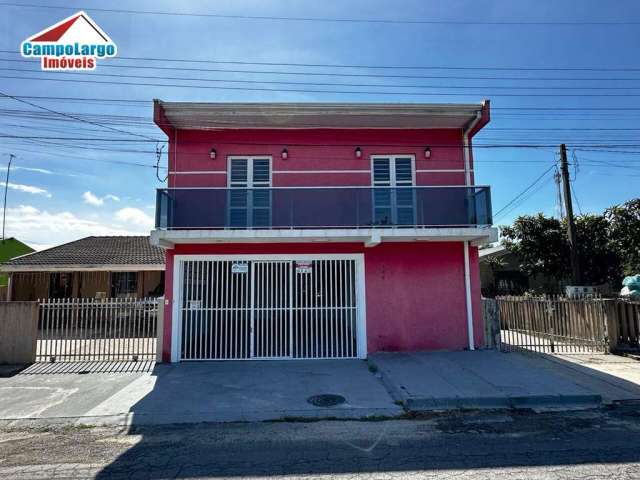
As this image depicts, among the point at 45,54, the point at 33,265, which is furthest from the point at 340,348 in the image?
the point at 33,265

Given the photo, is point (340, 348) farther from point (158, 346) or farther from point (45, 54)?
point (45, 54)

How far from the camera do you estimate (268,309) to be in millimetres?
10461

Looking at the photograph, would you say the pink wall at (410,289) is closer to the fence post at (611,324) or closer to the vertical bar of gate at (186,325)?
the vertical bar of gate at (186,325)

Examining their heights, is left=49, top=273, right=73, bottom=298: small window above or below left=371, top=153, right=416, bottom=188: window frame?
below

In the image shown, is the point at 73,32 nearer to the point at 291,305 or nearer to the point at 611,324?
the point at 291,305

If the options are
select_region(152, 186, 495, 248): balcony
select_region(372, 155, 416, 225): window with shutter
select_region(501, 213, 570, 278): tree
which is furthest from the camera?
select_region(501, 213, 570, 278): tree

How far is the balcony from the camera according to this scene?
9.88 meters

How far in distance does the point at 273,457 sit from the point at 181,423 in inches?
78.6

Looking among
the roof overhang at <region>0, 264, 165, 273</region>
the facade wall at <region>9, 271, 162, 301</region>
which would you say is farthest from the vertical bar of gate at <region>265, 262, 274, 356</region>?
the facade wall at <region>9, 271, 162, 301</region>

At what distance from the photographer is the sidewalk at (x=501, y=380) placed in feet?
21.7

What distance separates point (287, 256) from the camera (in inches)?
418

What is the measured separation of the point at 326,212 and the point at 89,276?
15.6 meters

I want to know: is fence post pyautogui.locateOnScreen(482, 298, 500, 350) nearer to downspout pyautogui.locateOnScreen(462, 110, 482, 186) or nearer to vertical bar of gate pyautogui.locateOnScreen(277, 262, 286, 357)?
downspout pyautogui.locateOnScreen(462, 110, 482, 186)

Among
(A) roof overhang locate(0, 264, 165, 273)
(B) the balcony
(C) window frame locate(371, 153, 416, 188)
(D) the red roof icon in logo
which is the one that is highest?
(D) the red roof icon in logo
